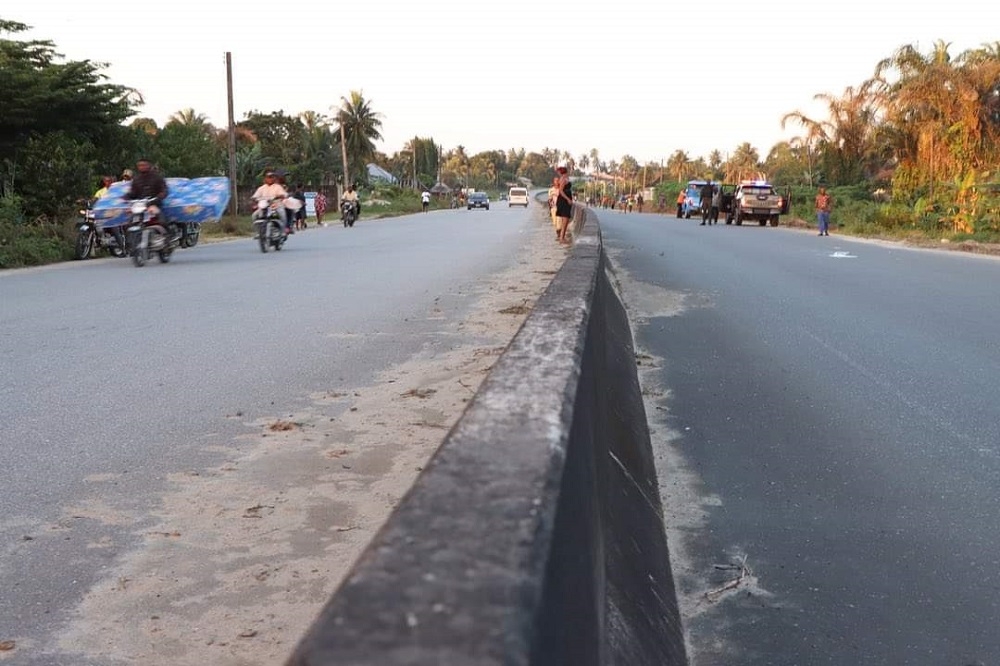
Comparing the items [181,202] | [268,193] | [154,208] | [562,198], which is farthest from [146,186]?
[562,198]

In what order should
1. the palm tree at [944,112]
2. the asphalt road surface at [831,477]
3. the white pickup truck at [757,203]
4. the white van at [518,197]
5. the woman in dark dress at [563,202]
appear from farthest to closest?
the white van at [518,197] → the white pickup truck at [757,203] → the palm tree at [944,112] → the woman in dark dress at [563,202] → the asphalt road surface at [831,477]

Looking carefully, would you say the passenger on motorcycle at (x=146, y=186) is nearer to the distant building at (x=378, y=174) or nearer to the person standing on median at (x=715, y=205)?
the person standing on median at (x=715, y=205)

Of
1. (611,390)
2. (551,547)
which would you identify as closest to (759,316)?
(611,390)

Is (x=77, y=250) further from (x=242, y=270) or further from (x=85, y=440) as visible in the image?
(x=85, y=440)

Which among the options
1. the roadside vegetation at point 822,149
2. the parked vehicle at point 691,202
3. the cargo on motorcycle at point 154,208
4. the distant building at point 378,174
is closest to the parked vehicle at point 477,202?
the roadside vegetation at point 822,149

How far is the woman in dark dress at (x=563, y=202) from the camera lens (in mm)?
19312

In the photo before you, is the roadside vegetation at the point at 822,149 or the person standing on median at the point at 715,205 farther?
the person standing on median at the point at 715,205

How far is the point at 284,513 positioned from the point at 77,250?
15996 mm

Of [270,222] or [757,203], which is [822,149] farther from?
[270,222]

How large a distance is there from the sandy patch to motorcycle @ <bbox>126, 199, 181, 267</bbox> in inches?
428

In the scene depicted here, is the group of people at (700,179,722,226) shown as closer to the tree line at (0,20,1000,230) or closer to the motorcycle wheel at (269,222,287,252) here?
the tree line at (0,20,1000,230)

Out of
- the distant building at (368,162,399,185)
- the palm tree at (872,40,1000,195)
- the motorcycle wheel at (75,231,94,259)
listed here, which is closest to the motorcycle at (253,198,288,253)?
the motorcycle wheel at (75,231,94,259)

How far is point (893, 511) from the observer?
4.55 m

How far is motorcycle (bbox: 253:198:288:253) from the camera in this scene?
20422 millimetres
